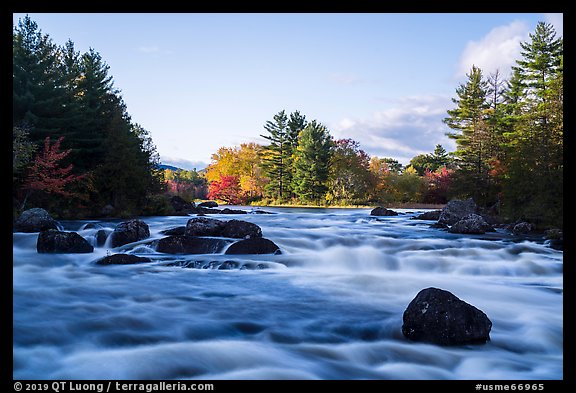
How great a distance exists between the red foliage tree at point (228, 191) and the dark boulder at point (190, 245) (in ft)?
157

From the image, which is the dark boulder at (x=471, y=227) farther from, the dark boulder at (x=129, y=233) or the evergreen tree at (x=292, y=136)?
the evergreen tree at (x=292, y=136)

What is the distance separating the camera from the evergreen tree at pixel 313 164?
5072 centimetres

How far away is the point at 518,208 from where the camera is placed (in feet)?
67.3

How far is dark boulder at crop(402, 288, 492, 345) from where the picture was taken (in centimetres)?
501

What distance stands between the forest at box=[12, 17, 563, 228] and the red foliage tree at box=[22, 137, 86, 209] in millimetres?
53

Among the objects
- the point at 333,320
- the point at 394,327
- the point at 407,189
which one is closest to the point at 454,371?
the point at 394,327

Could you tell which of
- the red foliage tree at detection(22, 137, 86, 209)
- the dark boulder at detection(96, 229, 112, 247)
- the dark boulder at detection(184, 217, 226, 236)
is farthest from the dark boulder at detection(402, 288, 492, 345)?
the red foliage tree at detection(22, 137, 86, 209)

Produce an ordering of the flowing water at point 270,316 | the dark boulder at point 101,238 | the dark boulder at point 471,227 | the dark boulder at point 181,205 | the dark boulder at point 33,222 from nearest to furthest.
A: the flowing water at point 270,316 < the dark boulder at point 101,238 < the dark boulder at point 33,222 < the dark boulder at point 471,227 < the dark boulder at point 181,205

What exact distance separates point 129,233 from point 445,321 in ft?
37.6

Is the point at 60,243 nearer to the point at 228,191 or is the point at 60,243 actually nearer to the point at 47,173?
the point at 47,173

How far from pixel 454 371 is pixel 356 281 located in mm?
4599

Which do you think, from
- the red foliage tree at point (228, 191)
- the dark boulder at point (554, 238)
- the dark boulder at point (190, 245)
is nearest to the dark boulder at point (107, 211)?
the dark boulder at point (190, 245)

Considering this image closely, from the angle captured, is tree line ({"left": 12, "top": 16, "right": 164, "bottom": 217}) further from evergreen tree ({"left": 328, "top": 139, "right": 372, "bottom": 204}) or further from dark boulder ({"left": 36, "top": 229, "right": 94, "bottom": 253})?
evergreen tree ({"left": 328, "top": 139, "right": 372, "bottom": 204})

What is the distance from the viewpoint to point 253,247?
11977 millimetres
